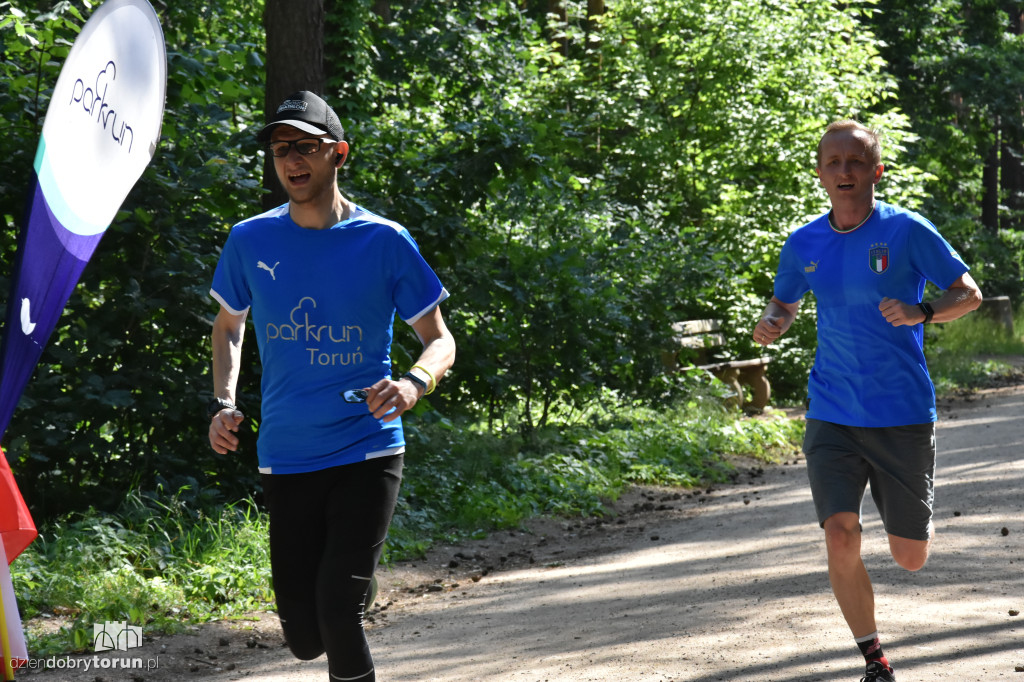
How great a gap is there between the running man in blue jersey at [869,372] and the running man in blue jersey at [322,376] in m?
1.70

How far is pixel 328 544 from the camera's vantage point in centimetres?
359

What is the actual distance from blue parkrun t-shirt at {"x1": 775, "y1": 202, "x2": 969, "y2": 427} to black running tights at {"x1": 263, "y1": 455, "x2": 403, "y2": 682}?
6.20 ft

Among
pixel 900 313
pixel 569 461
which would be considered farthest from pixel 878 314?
pixel 569 461

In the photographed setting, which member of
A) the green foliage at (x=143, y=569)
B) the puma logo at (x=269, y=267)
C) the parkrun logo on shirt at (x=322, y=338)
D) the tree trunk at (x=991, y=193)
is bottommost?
the green foliage at (x=143, y=569)

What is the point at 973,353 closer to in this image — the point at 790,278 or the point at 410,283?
the point at 790,278

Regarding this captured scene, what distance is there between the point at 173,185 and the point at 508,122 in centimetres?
292

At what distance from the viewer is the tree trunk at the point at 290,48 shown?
834 cm

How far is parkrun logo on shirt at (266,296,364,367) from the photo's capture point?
3598mm

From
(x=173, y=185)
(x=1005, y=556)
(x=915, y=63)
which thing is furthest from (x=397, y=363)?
(x=915, y=63)

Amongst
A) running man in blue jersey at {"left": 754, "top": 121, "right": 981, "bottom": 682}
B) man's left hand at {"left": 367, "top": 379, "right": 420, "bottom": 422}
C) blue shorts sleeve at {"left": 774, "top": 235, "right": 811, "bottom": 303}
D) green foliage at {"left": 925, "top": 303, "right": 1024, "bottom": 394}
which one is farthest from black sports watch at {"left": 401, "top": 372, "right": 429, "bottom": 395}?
green foliage at {"left": 925, "top": 303, "right": 1024, "bottom": 394}

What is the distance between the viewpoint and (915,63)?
26500 mm

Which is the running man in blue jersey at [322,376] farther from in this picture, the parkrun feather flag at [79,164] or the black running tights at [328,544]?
the parkrun feather flag at [79,164]

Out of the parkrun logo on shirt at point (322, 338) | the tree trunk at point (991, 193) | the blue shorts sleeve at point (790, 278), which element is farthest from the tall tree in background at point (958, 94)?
the parkrun logo on shirt at point (322, 338)

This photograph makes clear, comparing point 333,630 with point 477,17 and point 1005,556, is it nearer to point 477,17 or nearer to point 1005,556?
point 1005,556
